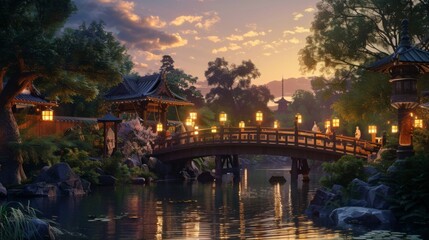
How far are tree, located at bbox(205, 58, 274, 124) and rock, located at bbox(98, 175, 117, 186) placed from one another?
46731mm

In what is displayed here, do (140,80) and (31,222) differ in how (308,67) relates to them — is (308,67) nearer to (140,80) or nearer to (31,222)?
(140,80)

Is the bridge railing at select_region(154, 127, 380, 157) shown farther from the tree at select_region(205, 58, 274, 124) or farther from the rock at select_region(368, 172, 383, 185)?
the tree at select_region(205, 58, 274, 124)

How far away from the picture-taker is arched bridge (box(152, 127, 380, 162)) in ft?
109

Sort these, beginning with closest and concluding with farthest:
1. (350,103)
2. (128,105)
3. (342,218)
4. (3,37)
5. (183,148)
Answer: (342,218)
(3,37)
(350,103)
(183,148)
(128,105)

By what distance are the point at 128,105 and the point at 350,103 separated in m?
20.4

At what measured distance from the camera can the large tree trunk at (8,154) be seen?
2755 cm

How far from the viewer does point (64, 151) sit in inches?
1342

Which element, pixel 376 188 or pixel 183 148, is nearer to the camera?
pixel 376 188

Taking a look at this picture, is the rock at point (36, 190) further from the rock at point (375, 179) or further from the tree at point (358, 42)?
the tree at point (358, 42)

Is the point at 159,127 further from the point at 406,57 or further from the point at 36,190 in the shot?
the point at 406,57

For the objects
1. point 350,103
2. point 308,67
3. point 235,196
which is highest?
point 308,67

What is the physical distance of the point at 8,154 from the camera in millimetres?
27641

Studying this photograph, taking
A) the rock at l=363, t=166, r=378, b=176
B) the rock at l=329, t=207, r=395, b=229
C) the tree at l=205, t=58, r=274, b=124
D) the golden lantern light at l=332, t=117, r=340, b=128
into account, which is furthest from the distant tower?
the rock at l=329, t=207, r=395, b=229

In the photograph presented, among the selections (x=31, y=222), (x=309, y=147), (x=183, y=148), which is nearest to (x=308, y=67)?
(x=309, y=147)
